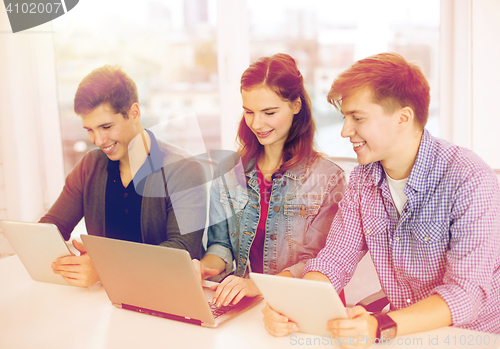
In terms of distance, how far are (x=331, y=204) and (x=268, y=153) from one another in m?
0.29

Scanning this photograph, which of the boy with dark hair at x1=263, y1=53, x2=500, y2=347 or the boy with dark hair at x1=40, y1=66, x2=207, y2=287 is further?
the boy with dark hair at x1=40, y1=66, x2=207, y2=287

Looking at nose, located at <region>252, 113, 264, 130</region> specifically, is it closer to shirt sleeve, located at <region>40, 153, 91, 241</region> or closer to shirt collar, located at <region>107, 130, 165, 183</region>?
shirt collar, located at <region>107, 130, 165, 183</region>

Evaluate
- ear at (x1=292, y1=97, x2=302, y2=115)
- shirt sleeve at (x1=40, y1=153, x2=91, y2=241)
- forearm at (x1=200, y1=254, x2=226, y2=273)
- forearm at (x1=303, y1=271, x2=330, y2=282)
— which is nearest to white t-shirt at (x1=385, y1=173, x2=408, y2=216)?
forearm at (x1=303, y1=271, x2=330, y2=282)

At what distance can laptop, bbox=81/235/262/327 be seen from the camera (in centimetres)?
97

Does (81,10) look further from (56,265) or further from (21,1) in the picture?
(56,265)

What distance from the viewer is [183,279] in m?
0.97

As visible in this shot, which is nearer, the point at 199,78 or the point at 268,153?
the point at 268,153

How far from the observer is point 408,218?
113 cm

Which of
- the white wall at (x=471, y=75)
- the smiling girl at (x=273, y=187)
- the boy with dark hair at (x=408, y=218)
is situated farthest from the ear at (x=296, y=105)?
the white wall at (x=471, y=75)

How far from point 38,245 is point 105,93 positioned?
1.95ft

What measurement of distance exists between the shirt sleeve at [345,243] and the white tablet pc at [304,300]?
0.28m

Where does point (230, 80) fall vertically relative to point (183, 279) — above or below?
above

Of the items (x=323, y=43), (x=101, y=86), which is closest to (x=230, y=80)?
(x=323, y=43)

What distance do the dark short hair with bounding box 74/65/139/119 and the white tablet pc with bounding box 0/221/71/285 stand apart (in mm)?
518
